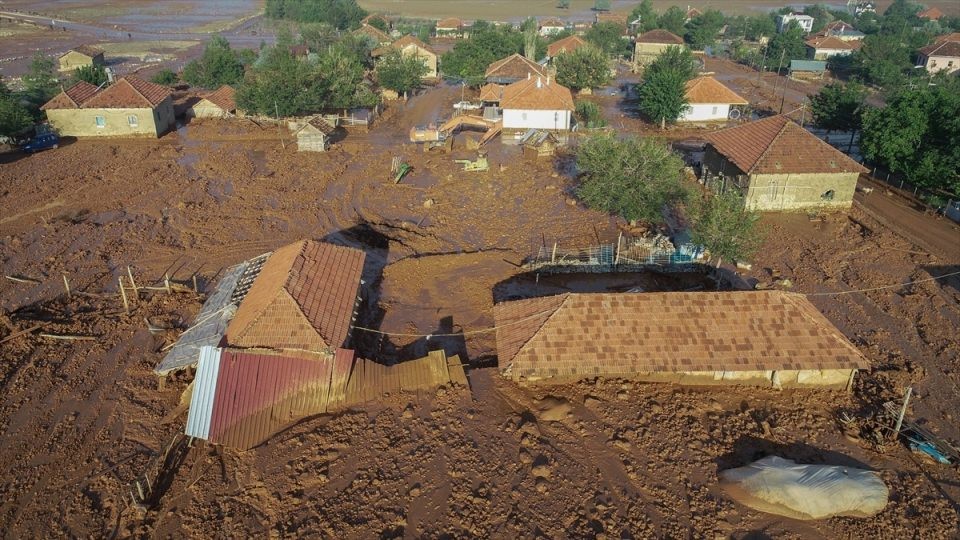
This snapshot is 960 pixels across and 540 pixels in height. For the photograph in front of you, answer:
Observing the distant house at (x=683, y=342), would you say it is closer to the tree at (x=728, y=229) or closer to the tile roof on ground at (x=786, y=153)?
the tree at (x=728, y=229)

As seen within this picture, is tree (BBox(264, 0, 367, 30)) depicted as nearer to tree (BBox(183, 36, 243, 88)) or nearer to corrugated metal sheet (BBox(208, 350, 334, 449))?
tree (BBox(183, 36, 243, 88))

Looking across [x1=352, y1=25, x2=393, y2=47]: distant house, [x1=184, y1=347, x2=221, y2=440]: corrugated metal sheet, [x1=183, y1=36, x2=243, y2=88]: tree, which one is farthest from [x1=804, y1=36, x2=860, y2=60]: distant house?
[x1=184, y1=347, x2=221, y2=440]: corrugated metal sheet

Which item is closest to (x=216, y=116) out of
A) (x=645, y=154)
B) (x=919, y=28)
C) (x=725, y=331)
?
(x=645, y=154)

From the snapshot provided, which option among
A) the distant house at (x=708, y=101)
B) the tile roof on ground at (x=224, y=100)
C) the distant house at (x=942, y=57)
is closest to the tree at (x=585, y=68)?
the distant house at (x=708, y=101)

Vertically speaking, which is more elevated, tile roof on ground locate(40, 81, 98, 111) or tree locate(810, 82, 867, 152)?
tree locate(810, 82, 867, 152)

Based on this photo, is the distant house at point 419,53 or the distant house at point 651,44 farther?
the distant house at point 651,44

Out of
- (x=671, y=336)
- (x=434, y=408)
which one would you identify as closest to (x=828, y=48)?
(x=671, y=336)

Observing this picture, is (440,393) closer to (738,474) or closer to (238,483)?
(238,483)

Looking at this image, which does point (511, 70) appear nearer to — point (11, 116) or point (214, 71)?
point (214, 71)
